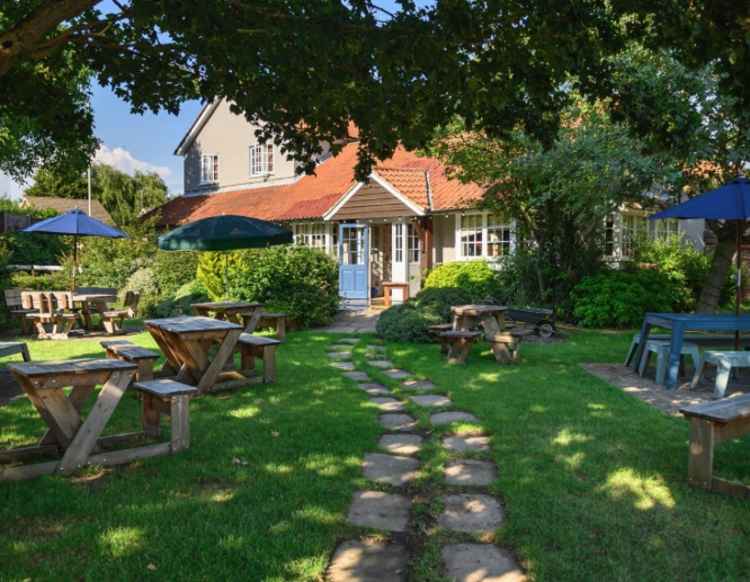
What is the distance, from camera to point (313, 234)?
71.1 feet

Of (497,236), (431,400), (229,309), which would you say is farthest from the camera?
(497,236)

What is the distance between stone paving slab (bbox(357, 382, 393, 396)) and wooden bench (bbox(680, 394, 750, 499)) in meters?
3.62

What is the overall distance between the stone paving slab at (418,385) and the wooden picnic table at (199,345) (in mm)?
1954

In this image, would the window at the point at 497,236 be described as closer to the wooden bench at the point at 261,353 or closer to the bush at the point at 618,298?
the bush at the point at 618,298

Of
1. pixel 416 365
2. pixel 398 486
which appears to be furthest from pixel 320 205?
pixel 398 486

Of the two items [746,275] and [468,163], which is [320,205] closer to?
[468,163]

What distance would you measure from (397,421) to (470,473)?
157cm

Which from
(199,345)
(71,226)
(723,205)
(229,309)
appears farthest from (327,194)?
(723,205)

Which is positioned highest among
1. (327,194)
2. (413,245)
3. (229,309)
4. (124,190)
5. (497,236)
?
(124,190)

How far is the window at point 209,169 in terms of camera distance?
2828 centimetres

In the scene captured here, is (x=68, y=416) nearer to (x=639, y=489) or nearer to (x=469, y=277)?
(x=639, y=489)

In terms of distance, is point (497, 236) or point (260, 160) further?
point (260, 160)

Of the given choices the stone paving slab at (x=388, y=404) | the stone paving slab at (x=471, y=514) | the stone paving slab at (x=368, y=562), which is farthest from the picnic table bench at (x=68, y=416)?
the stone paving slab at (x=388, y=404)

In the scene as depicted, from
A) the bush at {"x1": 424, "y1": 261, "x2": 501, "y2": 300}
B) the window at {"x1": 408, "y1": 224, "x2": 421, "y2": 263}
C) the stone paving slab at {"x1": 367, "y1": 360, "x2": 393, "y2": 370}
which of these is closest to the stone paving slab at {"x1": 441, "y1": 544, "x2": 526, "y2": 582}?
the stone paving slab at {"x1": 367, "y1": 360, "x2": 393, "y2": 370}
